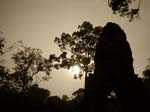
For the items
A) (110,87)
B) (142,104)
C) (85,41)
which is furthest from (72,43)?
(142,104)

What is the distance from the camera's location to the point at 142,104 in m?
19.8

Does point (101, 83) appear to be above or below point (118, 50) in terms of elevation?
below

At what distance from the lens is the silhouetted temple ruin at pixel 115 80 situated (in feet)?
66.3

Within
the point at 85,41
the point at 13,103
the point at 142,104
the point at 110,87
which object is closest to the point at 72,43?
the point at 85,41

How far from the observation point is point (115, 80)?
68.8ft

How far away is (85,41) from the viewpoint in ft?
112

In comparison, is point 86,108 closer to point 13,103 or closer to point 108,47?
point 108,47

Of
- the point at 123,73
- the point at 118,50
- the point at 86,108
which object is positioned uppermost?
the point at 118,50

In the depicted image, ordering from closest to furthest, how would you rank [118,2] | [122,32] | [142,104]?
[118,2] < [142,104] < [122,32]

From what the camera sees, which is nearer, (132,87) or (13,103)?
(132,87)

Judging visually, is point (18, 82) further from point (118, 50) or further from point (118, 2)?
point (118, 2)

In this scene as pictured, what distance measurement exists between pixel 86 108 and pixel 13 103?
55.6ft

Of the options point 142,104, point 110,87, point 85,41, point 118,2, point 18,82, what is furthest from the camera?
point 18,82

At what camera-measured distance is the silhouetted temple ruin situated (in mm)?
20203
